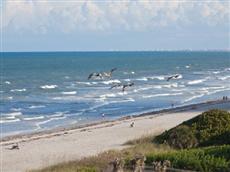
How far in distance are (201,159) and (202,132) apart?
22.0 ft

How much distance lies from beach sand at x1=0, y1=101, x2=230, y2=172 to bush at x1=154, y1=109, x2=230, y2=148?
4626mm

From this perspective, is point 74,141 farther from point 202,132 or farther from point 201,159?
point 201,159

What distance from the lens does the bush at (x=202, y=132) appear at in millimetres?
19953

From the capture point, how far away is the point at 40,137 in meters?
36.2

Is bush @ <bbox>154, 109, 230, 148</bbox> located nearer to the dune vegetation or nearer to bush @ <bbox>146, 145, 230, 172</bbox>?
the dune vegetation

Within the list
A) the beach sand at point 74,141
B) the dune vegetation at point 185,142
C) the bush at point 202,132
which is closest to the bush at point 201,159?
the dune vegetation at point 185,142

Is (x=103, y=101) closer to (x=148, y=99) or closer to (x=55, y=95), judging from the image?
(x=148, y=99)

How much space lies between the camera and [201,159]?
13891 mm

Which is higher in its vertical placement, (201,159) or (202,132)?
(202,132)

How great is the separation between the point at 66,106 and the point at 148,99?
9.87m

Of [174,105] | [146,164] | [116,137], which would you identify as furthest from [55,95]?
[146,164]

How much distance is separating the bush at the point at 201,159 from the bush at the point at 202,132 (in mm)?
4552

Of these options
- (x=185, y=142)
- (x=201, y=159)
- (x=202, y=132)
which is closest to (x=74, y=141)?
(x=185, y=142)

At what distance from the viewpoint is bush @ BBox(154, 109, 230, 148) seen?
19953 millimetres
